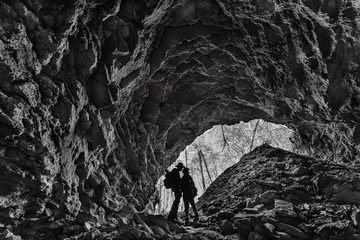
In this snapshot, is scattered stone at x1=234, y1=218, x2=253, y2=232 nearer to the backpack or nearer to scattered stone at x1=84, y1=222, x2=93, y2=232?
the backpack

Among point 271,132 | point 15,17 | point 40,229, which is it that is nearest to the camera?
point 15,17

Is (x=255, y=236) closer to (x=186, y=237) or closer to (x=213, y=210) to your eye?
(x=186, y=237)

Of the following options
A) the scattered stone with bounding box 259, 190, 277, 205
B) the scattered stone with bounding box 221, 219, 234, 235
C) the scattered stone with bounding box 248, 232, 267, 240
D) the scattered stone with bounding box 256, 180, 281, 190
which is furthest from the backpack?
the scattered stone with bounding box 248, 232, 267, 240

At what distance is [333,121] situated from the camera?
31.2 ft

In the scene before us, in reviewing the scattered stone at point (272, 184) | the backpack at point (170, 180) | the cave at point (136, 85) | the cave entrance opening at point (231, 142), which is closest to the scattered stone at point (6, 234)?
the cave at point (136, 85)

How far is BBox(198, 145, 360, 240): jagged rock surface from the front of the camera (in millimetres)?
6410

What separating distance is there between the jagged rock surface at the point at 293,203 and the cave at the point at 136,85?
1976 mm

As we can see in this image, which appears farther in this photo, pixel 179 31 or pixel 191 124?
pixel 191 124

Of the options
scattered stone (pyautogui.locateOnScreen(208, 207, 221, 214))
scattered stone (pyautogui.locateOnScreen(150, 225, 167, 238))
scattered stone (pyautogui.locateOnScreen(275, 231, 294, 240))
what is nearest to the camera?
scattered stone (pyautogui.locateOnScreen(275, 231, 294, 240))

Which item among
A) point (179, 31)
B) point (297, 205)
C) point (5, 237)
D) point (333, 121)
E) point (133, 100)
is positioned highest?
point (179, 31)

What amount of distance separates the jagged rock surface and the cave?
1.98 metres

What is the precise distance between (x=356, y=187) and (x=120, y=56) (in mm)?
7566

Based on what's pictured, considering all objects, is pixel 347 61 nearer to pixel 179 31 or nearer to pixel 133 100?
pixel 179 31

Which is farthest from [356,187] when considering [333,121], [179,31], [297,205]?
[179,31]
